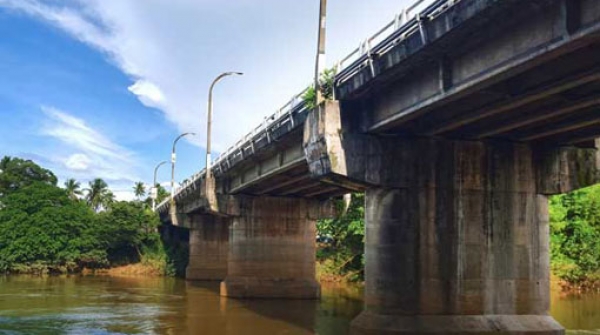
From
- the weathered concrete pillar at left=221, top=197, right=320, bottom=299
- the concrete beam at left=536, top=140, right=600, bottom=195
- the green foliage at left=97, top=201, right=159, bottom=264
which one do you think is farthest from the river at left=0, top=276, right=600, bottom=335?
the green foliage at left=97, top=201, right=159, bottom=264

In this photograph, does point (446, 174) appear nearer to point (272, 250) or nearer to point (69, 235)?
Answer: point (272, 250)

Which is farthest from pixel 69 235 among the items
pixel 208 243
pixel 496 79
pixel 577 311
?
pixel 496 79

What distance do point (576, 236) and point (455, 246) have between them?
34.8 metres

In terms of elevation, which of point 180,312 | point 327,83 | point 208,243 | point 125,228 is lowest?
point 180,312

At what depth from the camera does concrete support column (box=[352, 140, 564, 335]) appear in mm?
21953

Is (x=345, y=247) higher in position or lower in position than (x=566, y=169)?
lower

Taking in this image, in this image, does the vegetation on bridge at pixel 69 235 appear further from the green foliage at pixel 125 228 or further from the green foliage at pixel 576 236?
the green foliage at pixel 576 236

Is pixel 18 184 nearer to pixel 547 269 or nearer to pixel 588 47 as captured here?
pixel 547 269

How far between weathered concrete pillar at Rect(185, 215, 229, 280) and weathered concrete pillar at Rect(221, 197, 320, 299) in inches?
837

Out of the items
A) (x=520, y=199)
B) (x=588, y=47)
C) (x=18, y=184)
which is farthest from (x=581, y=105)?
(x=18, y=184)

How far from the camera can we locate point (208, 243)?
64.4 metres

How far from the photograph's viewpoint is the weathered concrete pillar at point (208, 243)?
6391 centimetres

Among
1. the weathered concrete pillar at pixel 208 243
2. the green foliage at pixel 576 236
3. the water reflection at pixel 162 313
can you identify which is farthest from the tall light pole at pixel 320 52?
the weathered concrete pillar at pixel 208 243

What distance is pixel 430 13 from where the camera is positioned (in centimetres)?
1709
